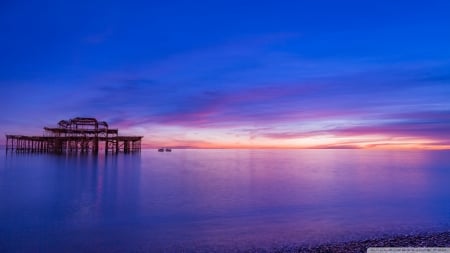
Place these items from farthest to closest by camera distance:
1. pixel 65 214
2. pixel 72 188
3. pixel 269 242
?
1. pixel 72 188
2. pixel 65 214
3. pixel 269 242

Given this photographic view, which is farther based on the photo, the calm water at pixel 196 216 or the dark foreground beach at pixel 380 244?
the calm water at pixel 196 216

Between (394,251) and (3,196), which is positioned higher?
(394,251)

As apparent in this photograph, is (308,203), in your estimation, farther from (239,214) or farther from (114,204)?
(114,204)

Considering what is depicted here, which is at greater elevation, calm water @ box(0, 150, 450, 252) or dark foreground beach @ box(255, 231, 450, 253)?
dark foreground beach @ box(255, 231, 450, 253)

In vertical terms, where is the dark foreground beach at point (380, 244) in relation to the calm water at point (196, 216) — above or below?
above

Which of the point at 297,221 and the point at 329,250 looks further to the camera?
the point at 297,221

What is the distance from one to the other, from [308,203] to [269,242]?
1277 cm

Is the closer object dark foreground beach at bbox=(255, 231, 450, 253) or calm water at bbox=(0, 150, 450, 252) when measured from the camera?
dark foreground beach at bbox=(255, 231, 450, 253)

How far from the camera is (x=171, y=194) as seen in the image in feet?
98.0

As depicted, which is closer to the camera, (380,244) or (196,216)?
(380,244)

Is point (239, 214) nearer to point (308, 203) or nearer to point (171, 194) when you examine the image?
point (308, 203)

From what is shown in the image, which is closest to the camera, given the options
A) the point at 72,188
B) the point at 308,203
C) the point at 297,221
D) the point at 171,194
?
the point at 297,221

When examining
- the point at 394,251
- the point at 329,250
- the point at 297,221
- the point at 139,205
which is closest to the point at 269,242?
the point at 329,250

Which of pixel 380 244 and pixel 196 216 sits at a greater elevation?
pixel 380 244
